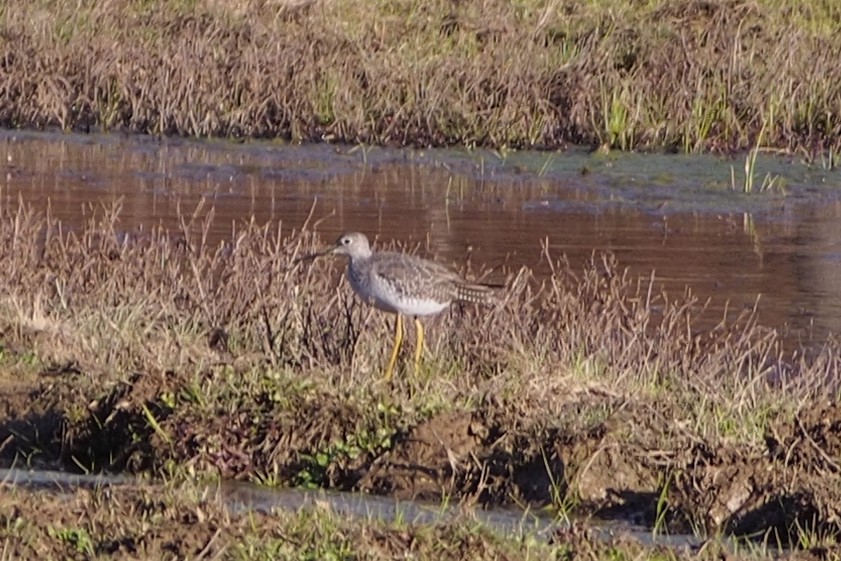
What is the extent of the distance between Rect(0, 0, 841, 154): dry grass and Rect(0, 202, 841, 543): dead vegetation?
9049 millimetres

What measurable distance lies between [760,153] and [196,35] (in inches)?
252

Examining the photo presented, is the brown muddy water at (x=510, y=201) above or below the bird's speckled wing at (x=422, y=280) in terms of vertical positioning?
below

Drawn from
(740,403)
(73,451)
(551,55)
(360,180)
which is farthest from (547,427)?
(551,55)

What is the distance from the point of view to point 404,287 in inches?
335

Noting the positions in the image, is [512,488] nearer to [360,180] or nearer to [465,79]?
[360,180]

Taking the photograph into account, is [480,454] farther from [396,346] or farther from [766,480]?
[396,346]

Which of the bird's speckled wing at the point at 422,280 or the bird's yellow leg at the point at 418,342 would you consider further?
the bird's yellow leg at the point at 418,342

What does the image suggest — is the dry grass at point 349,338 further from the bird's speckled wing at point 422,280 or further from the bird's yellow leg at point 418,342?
the bird's speckled wing at point 422,280

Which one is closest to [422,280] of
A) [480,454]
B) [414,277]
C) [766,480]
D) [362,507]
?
[414,277]

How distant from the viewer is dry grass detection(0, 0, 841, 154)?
19.0 meters

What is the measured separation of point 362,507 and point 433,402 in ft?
3.01

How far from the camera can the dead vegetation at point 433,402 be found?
7.16 m

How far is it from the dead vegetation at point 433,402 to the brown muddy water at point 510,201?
245 centimetres

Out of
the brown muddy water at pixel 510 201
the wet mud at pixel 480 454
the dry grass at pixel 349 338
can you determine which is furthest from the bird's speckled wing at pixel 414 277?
the brown muddy water at pixel 510 201
